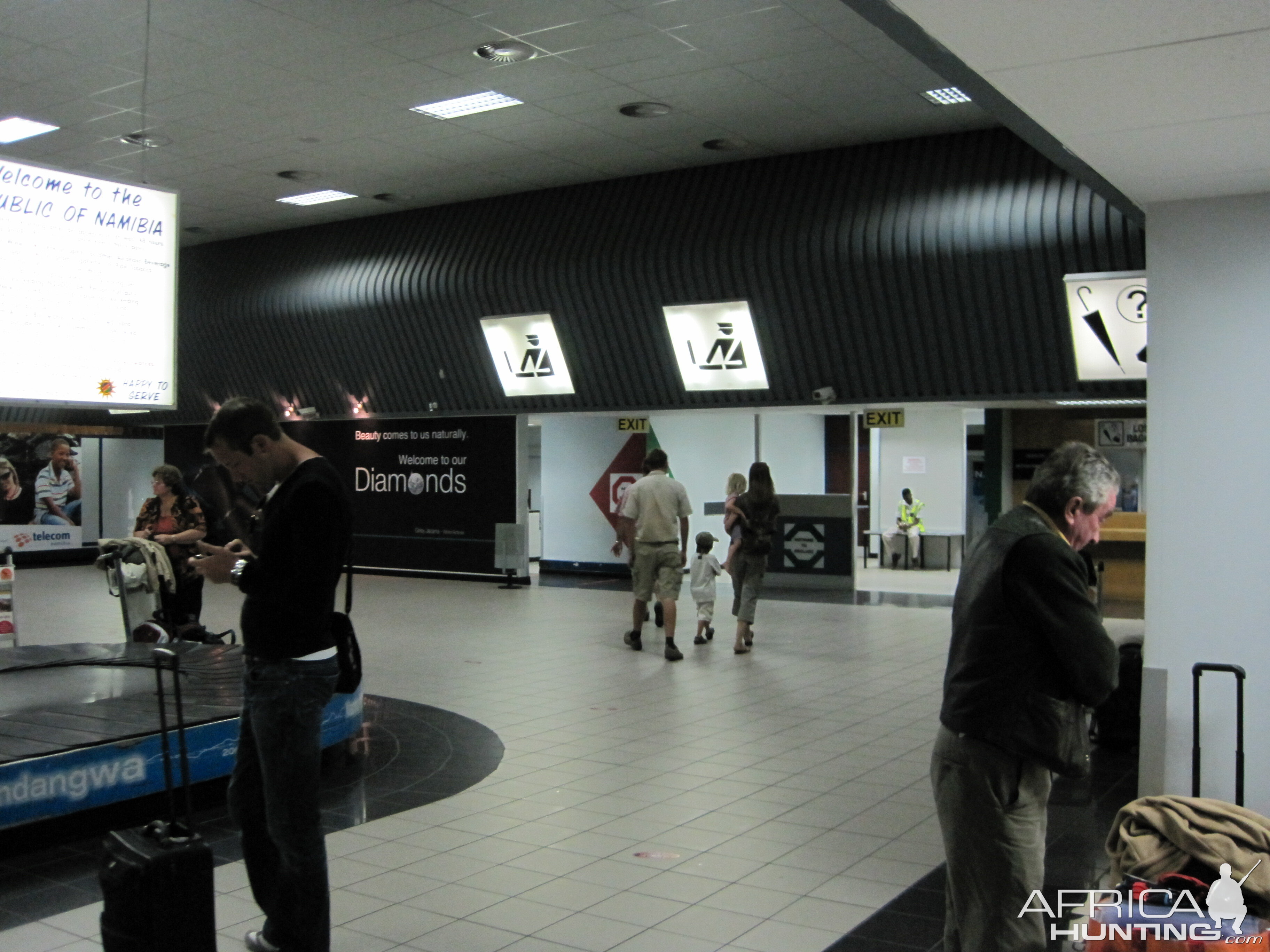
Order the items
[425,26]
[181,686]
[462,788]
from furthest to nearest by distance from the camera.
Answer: [425,26]
[181,686]
[462,788]

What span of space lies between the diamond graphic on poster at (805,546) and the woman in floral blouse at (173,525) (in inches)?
340

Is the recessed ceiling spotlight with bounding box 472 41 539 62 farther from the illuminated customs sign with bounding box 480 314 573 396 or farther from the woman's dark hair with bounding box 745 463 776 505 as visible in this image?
the illuminated customs sign with bounding box 480 314 573 396

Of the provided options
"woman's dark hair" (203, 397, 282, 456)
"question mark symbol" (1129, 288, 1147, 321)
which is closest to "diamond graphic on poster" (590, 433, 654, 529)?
"question mark symbol" (1129, 288, 1147, 321)

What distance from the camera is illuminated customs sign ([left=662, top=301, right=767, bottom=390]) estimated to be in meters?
12.5

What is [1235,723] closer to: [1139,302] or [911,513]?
[1139,302]

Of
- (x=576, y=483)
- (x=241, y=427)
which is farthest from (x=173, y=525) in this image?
(x=576, y=483)

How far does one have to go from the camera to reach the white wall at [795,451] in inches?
655

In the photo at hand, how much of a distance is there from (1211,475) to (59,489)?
740 inches

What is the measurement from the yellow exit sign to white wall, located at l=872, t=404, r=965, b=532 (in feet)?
15.1

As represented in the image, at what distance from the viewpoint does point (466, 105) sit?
405 inches

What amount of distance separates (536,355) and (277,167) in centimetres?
372

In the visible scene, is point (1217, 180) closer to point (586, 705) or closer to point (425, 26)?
point (586, 705)

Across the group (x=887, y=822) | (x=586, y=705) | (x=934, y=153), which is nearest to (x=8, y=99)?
(x=586, y=705)

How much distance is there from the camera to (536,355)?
47.0 feet
